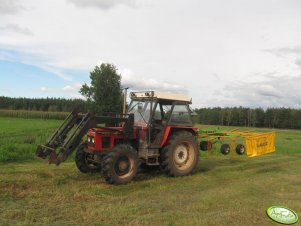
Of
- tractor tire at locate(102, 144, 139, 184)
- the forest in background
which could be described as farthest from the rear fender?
the forest in background

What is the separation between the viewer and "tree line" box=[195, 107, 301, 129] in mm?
82938

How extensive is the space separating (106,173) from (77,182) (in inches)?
30.0

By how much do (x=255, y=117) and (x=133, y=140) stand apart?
265 ft

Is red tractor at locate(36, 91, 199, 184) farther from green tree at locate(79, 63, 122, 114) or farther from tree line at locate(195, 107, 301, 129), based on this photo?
tree line at locate(195, 107, 301, 129)

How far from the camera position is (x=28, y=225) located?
5.42 meters

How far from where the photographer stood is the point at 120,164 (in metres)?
8.80

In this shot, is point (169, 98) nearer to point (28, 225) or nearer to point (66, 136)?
point (66, 136)

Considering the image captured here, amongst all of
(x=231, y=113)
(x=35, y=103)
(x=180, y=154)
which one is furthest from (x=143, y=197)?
(x=35, y=103)

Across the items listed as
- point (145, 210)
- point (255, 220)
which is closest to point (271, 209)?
point (255, 220)

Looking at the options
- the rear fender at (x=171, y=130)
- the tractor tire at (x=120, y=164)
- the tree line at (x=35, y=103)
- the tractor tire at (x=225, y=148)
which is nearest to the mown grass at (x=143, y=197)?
the tractor tire at (x=120, y=164)

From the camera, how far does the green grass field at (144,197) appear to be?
19.7 ft

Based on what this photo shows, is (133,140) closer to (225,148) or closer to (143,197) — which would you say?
(143,197)

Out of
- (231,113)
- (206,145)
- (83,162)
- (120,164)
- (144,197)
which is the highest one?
(231,113)

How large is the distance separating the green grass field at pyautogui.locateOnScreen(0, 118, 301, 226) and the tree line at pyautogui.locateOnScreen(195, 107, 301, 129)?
234ft
